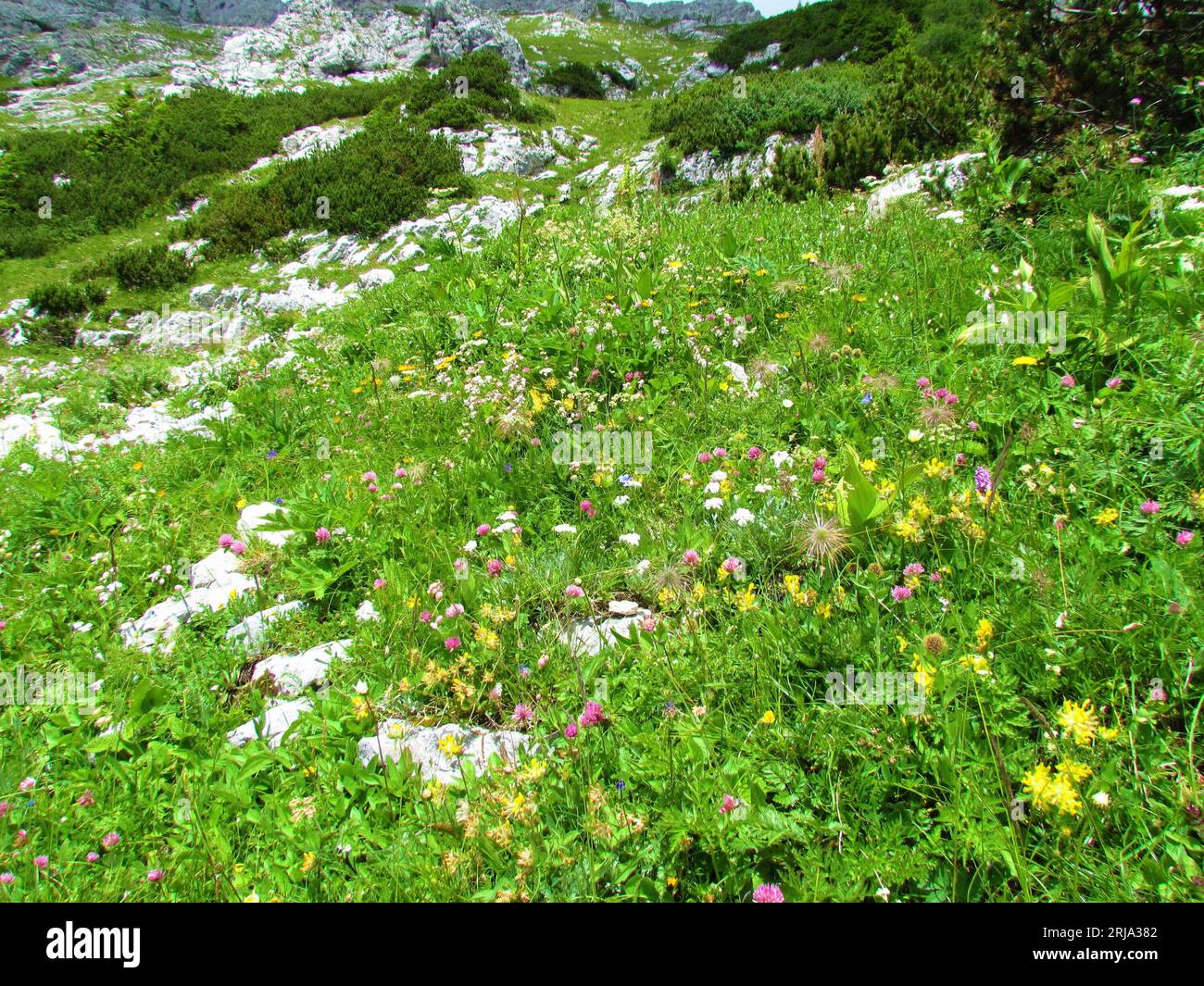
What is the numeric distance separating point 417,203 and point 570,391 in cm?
1230

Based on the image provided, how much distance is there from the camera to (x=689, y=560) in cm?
353

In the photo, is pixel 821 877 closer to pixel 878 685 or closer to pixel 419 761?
pixel 878 685

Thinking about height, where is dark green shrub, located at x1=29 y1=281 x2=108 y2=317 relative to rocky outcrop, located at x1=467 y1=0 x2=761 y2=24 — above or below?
below

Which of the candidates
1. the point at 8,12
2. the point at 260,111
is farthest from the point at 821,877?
the point at 8,12

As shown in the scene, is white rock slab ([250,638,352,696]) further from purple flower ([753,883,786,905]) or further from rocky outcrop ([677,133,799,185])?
rocky outcrop ([677,133,799,185])

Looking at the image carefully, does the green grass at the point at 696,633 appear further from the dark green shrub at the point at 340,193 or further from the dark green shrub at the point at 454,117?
the dark green shrub at the point at 454,117

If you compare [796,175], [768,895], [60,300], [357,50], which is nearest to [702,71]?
[357,50]

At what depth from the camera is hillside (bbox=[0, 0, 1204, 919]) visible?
243 cm

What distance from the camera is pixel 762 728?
2.74 metres

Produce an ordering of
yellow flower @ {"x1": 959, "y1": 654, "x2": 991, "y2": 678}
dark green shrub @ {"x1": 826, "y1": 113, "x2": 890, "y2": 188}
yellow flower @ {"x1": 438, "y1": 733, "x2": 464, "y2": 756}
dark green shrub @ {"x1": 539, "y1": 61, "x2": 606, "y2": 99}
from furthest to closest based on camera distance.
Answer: dark green shrub @ {"x1": 539, "y1": 61, "x2": 606, "y2": 99}
dark green shrub @ {"x1": 826, "y1": 113, "x2": 890, "y2": 188}
yellow flower @ {"x1": 438, "y1": 733, "x2": 464, "y2": 756}
yellow flower @ {"x1": 959, "y1": 654, "x2": 991, "y2": 678}

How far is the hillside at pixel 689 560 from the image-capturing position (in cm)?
243

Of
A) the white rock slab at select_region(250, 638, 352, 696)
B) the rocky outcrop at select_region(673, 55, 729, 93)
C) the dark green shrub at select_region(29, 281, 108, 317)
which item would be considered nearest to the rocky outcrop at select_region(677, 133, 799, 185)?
the white rock slab at select_region(250, 638, 352, 696)

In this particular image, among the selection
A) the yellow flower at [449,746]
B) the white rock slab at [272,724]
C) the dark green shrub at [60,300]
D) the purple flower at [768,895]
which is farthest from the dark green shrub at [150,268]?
the purple flower at [768,895]

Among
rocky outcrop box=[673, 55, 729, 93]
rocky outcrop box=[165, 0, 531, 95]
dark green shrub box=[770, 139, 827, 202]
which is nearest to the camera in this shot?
dark green shrub box=[770, 139, 827, 202]
